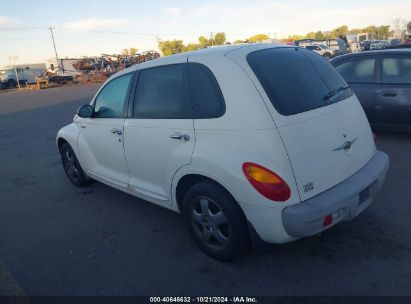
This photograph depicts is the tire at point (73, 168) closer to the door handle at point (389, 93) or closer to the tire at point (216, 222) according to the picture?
the tire at point (216, 222)

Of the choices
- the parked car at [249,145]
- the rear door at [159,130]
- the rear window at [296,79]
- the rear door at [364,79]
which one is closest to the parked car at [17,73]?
the rear door at [364,79]

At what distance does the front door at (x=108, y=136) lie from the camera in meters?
4.04

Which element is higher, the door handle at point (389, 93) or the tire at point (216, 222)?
the door handle at point (389, 93)

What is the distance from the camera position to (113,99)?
4.25m

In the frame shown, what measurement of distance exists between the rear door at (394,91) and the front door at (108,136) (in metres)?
4.47

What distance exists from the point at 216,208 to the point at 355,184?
1168mm

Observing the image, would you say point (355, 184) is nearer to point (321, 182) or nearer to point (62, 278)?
point (321, 182)

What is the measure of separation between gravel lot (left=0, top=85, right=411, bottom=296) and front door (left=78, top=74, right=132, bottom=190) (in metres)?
0.49

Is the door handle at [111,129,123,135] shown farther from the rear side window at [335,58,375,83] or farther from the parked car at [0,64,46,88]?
the parked car at [0,64,46,88]

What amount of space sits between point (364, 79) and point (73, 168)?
5151 mm

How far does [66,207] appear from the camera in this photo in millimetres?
4785

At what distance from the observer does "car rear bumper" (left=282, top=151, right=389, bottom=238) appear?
263 centimetres

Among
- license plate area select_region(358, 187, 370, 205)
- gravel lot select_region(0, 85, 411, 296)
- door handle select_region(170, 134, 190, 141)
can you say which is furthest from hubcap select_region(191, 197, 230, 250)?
license plate area select_region(358, 187, 370, 205)

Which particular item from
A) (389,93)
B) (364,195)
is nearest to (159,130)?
(364,195)
